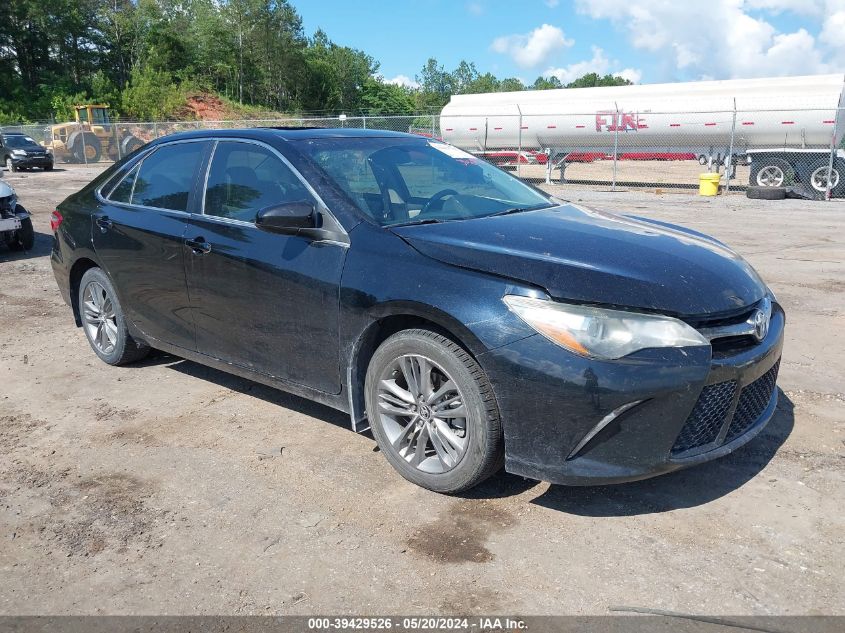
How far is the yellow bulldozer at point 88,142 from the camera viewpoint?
34.7 meters

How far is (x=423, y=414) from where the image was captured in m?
3.34

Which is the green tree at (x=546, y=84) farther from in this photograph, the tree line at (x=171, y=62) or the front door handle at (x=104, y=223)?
the front door handle at (x=104, y=223)

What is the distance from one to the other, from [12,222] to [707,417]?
32.3 ft

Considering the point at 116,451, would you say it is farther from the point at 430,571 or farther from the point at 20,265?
the point at 20,265

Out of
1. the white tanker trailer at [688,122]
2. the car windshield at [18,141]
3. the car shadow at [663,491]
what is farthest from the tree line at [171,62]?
the car shadow at [663,491]

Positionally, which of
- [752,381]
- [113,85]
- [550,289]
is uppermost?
[113,85]

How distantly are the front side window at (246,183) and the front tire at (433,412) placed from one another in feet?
3.54

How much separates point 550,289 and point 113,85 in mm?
69365

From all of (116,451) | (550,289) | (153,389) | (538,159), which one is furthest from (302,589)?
(538,159)

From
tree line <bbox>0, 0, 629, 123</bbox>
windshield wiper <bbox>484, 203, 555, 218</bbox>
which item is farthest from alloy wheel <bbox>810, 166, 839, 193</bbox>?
tree line <bbox>0, 0, 629, 123</bbox>

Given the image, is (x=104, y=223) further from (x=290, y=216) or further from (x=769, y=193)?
(x=769, y=193)

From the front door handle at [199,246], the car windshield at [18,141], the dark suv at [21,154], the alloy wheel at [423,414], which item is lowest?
the alloy wheel at [423,414]

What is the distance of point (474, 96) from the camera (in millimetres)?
28000

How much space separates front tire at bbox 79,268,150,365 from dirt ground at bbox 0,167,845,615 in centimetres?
40
